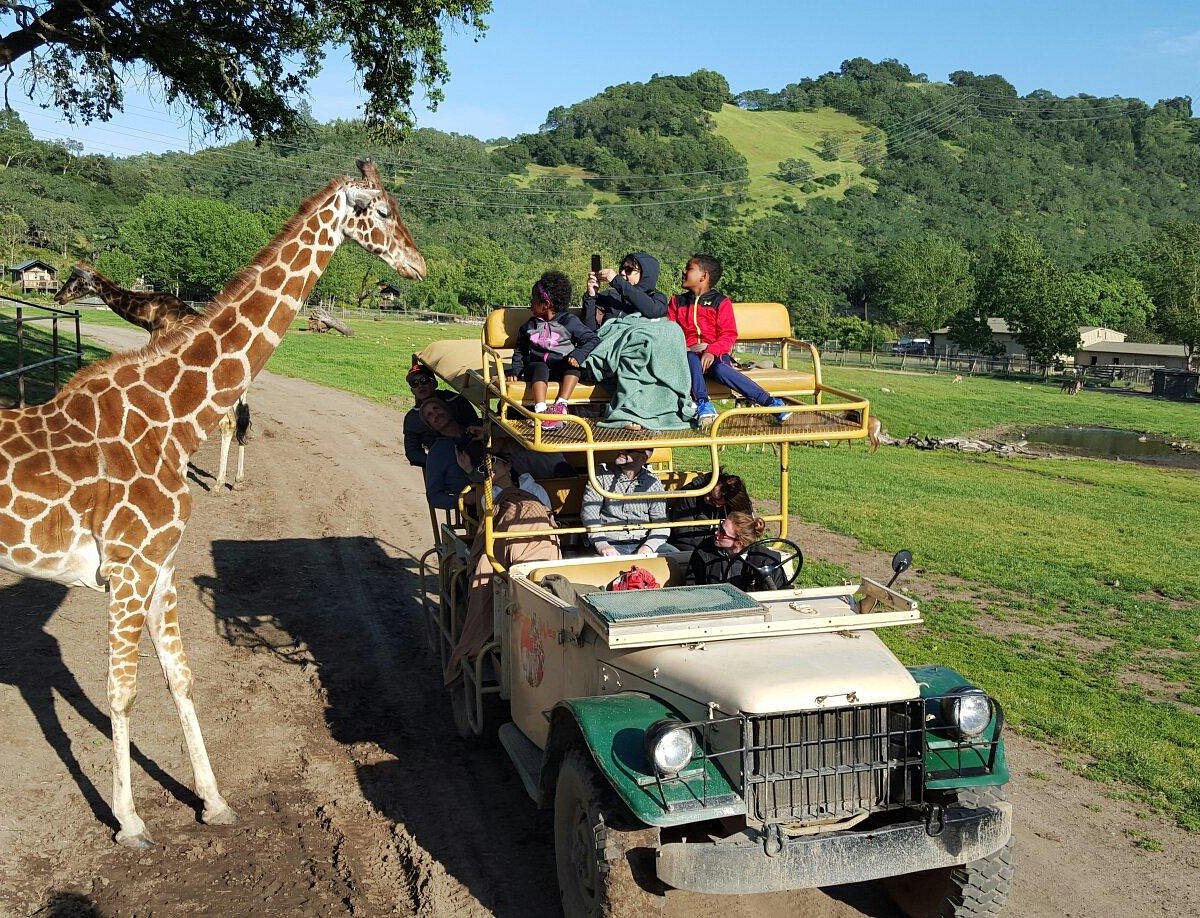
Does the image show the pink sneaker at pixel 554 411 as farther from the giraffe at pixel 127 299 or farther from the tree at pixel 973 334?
the tree at pixel 973 334

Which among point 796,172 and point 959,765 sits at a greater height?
point 796,172

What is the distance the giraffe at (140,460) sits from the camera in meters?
6.70

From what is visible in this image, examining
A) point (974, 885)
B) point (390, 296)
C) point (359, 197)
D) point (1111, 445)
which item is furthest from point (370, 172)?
point (390, 296)

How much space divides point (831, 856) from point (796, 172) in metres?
183

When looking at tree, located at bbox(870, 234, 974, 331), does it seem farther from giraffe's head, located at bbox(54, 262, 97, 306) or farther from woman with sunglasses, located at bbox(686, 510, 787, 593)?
woman with sunglasses, located at bbox(686, 510, 787, 593)

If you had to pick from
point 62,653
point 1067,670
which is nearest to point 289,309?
point 62,653

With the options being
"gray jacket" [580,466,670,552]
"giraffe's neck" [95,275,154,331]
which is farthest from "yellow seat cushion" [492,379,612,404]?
"giraffe's neck" [95,275,154,331]

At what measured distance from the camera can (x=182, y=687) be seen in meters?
6.91

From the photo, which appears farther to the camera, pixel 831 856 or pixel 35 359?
pixel 35 359

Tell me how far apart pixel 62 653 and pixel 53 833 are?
3.30 metres

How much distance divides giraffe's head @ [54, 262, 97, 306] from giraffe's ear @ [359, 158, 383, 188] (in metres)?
3.96

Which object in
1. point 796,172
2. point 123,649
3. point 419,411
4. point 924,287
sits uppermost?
point 796,172

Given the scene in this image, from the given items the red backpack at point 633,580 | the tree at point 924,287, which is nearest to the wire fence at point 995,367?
the tree at point 924,287

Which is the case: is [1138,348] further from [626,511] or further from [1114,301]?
[626,511]
